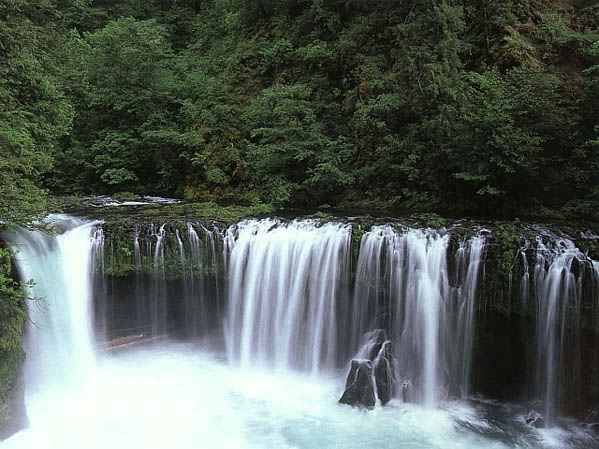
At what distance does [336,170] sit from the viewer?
13.2 metres

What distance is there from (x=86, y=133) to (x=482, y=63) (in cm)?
1219

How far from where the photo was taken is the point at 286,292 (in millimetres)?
9992

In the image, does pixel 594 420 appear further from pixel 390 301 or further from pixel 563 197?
pixel 563 197

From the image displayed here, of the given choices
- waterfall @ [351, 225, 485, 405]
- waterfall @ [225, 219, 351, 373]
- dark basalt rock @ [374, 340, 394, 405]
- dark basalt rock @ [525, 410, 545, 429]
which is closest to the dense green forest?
waterfall @ [351, 225, 485, 405]

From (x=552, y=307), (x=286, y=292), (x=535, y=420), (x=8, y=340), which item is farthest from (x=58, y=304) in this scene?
(x=552, y=307)

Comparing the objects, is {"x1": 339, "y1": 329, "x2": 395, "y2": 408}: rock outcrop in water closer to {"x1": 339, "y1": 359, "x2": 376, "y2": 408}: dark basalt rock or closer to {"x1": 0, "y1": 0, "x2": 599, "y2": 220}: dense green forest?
{"x1": 339, "y1": 359, "x2": 376, "y2": 408}: dark basalt rock

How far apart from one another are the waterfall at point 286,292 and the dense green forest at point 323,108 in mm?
3242

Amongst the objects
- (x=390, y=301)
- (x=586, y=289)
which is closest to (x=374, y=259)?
(x=390, y=301)

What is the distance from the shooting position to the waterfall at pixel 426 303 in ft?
29.5

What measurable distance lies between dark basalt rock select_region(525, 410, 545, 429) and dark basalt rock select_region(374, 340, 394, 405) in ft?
7.01

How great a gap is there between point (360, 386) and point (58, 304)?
5.37m

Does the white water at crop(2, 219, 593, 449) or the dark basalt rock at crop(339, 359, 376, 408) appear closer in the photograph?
the white water at crop(2, 219, 593, 449)

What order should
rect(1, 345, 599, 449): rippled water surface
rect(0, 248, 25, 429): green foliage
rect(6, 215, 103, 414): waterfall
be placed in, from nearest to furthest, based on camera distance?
rect(0, 248, 25, 429): green foliage, rect(1, 345, 599, 449): rippled water surface, rect(6, 215, 103, 414): waterfall

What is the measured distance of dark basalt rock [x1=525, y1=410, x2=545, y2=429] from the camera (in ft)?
27.2
